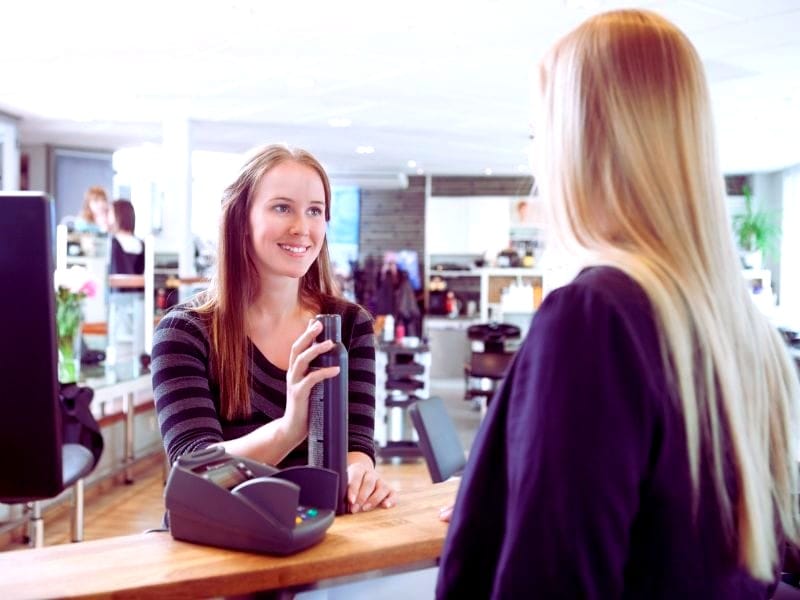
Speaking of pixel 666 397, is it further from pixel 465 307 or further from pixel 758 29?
pixel 465 307

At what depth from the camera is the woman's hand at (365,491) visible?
1.32 meters

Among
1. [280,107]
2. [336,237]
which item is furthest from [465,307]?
[280,107]

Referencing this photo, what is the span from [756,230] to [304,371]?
11465 millimetres

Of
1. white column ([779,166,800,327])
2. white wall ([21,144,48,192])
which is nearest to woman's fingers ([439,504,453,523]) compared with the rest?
white wall ([21,144,48,192])

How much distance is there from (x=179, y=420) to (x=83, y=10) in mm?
4421

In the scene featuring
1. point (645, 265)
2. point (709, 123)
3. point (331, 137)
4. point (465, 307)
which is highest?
point (331, 137)

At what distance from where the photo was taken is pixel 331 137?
31.8 ft

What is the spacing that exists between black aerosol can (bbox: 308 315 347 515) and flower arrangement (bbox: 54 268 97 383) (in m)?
3.29

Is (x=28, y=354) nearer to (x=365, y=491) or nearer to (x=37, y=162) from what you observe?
(x=365, y=491)

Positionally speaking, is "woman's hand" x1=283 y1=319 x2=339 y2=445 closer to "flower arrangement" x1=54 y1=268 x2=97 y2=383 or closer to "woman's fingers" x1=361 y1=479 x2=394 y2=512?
"woman's fingers" x1=361 y1=479 x2=394 y2=512

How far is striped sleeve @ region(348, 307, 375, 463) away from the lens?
1.65 m

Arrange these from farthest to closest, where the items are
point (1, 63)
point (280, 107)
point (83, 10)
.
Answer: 1. point (280, 107)
2. point (1, 63)
3. point (83, 10)

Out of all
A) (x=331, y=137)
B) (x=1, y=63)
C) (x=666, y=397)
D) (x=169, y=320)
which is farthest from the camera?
(x=331, y=137)

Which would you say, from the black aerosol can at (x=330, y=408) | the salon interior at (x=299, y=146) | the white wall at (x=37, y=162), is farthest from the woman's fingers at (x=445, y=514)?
the white wall at (x=37, y=162)
